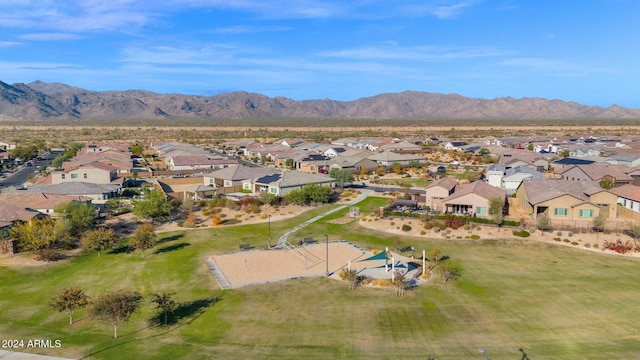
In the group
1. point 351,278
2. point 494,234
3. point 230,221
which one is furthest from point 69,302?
point 494,234

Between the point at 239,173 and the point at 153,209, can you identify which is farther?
the point at 239,173

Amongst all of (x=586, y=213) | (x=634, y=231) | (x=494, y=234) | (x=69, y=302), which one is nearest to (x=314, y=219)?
(x=494, y=234)

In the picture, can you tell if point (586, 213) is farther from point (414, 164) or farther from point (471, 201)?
point (414, 164)

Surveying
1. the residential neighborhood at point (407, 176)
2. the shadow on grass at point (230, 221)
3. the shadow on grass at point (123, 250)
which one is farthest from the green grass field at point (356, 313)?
the shadow on grass at point (230, 221)

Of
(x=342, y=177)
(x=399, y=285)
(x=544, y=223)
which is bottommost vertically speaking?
(x=399, y=285)

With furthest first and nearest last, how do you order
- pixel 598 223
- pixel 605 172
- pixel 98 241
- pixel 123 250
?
pixel 605 172
pixel 123 250
pixel 598 223
pixel 98 241

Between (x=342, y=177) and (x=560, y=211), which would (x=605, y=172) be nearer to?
(x=560, y=211)

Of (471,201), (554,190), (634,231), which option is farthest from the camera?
(471,201)

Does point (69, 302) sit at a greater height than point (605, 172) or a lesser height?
lesser

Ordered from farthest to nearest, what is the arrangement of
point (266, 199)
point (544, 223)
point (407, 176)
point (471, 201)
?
point (407, 176) → point (266, 199) → point (471, 201) → point (544, 223)
